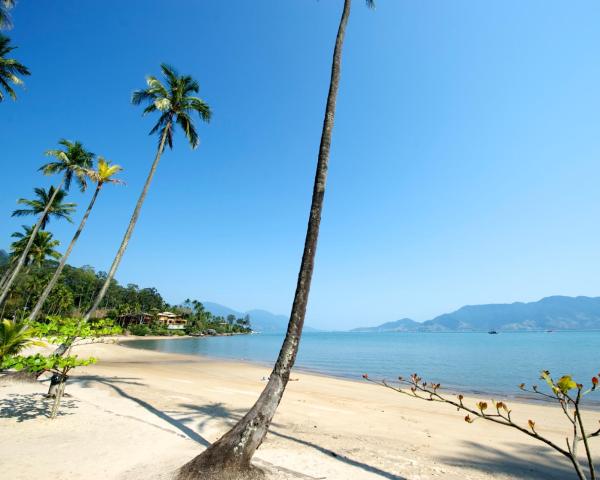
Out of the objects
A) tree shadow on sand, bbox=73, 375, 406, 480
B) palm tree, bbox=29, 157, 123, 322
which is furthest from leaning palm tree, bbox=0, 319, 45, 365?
palm tree, bbox=29, 157, 123, 322

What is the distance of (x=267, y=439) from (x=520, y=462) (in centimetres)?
591

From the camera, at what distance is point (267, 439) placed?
306 inches

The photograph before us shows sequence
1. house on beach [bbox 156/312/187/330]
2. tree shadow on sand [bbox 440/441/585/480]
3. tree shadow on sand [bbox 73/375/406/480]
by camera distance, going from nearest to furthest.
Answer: tree shadow on sand [bbox 73/375/406/480] < tree shadow on sand [bbox 440/441/585/480] < house on beach [bbox 156/312/187/330]

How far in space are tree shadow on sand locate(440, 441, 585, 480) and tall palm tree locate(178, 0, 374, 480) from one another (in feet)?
14.9

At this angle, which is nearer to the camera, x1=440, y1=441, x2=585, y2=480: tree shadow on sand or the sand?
the sand

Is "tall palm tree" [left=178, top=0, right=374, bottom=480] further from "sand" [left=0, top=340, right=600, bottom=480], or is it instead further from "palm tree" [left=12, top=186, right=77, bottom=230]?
"palm tree" [left=12, top=186, right=77, bottom=230]

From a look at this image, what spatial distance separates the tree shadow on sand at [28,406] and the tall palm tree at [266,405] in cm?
572

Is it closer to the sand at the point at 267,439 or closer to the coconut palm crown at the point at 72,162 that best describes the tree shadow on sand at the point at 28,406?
the sand at the point at 267,439

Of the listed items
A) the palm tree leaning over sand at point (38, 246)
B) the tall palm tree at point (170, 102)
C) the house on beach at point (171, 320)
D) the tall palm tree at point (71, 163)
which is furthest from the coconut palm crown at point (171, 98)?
the house on beach at point (171, 320)

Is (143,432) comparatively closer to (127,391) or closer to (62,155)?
(127,391)

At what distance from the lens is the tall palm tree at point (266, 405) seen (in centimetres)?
523

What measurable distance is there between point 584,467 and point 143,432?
1013 centimetres

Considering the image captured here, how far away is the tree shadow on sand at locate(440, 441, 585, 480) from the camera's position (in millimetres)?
6863

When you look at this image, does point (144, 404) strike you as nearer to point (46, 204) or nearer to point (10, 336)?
point (10, 336)
